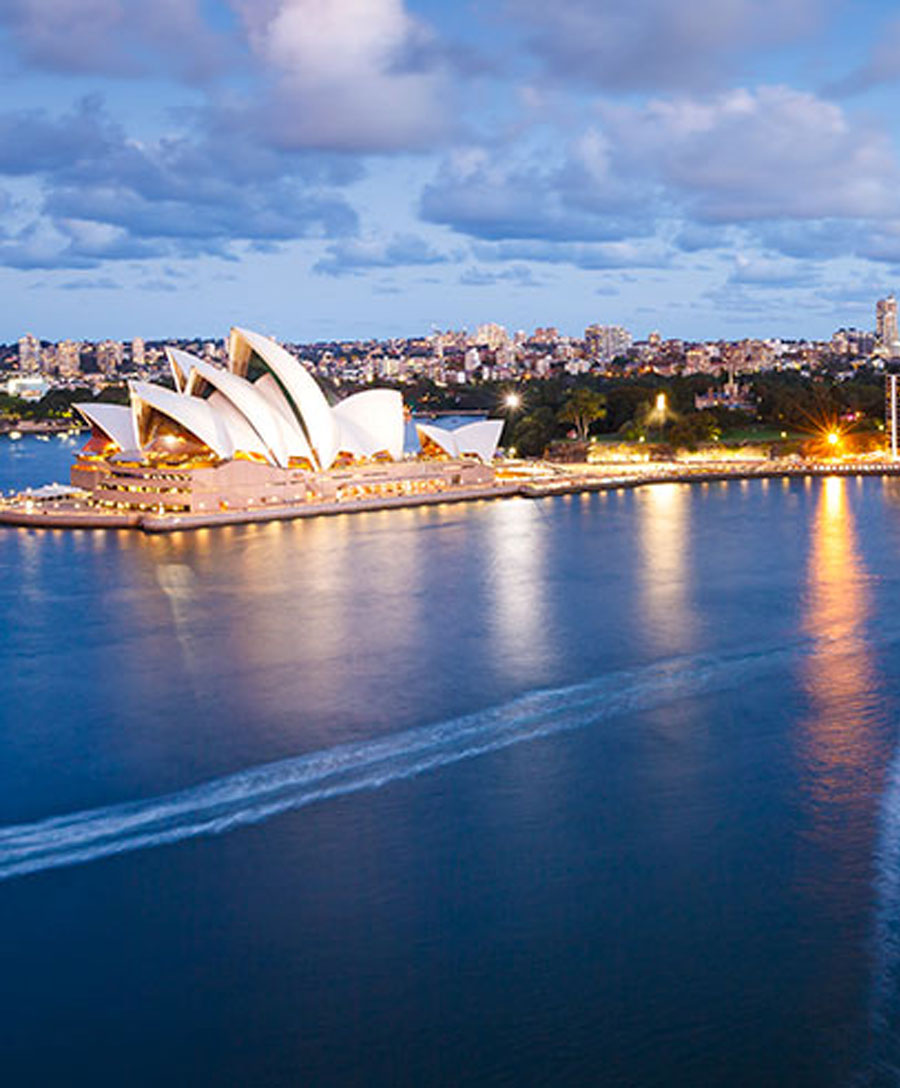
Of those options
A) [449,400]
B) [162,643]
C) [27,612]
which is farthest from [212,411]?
[449,400]

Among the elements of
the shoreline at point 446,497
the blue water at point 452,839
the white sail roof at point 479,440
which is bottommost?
the blue water at point 452,839

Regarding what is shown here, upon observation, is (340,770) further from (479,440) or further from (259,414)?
(479,440)

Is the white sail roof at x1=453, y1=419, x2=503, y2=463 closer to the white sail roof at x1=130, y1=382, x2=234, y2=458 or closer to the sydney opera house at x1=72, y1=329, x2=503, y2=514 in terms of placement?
the sydney opera house at x1=72, y1=329, x2=503, y2=514

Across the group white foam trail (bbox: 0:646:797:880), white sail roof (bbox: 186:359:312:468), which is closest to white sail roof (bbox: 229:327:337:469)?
white sail roof (bbox: 186:359:312:468)

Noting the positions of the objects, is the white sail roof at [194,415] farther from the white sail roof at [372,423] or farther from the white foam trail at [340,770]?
the white foam trail at [340,770]

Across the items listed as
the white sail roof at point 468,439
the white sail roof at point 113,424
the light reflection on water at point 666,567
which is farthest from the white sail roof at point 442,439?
the white sail roof at point 113,424

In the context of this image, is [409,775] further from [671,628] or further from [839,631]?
[839,631]

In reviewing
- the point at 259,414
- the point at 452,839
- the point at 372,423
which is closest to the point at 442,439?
the point at 372,423
